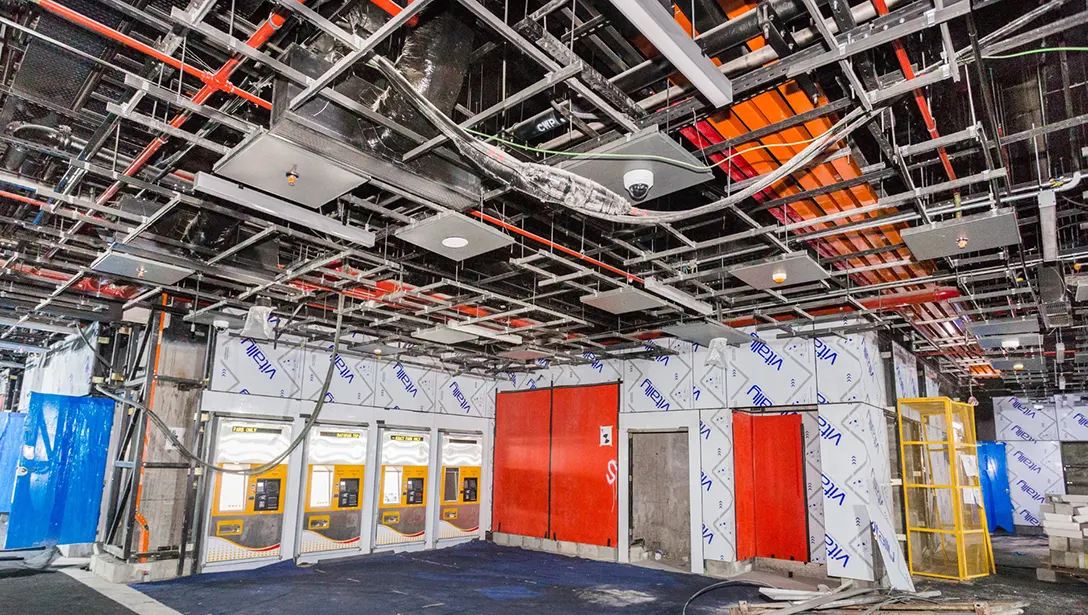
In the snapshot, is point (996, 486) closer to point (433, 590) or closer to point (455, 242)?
point (433, 590)

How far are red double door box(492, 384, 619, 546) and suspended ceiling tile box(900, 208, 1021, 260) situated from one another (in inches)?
251

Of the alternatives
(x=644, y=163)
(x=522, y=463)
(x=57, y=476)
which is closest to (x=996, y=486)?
(x=522, y=463)

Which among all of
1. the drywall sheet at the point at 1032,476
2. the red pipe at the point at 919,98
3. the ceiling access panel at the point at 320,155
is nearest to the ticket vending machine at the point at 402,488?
the ceiling access panel at the point at 320,155

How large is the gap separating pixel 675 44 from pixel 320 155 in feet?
6.73

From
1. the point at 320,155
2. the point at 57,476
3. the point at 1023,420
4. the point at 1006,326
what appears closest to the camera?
the point at 320,155

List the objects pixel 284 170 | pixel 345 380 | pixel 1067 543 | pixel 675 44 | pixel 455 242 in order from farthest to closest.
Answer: pixel 345 380 < pixel 1067 543 < pixel 455 242 < pixel 284 170 < pixel 675 44

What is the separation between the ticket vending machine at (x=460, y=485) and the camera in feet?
37.9

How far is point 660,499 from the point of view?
1041cm

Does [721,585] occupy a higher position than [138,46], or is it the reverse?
[138,46]

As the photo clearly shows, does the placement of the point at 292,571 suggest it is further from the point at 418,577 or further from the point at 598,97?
the point at 598,97

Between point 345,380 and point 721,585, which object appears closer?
point 721,585

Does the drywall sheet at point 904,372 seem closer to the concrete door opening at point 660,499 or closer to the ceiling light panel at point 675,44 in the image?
the concrete door opening at point 660,499

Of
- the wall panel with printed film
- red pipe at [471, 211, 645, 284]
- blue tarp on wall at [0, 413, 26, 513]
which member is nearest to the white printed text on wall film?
the wall panel with printed film

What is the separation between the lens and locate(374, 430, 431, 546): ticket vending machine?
417 inches
